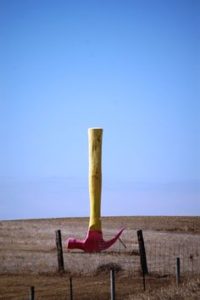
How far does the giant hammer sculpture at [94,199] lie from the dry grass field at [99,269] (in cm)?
37

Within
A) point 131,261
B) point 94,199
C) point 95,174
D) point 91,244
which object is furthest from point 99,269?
point 95,174

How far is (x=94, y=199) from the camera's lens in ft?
71.7

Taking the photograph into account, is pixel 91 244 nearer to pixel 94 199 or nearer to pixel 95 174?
pixel 94 199

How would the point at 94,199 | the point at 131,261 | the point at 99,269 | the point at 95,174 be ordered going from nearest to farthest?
the point at 99,269
the point at 131,261
the point at 95,174
the point at 94,199

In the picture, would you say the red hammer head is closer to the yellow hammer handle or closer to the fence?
the fence

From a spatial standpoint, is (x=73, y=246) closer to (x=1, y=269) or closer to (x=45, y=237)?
(x=1, y=269)

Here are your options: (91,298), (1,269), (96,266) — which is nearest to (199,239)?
(96,266)

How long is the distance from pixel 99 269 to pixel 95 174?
4861 mm

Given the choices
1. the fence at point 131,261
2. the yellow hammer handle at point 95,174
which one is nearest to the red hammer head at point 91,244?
the fence at point 131,261

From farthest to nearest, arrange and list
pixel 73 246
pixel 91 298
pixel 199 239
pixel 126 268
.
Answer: pixel 199 239
pixel 73 246
pixel 126 268
pixel 91 298

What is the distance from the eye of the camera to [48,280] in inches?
634

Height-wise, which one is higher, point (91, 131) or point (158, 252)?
point (91, 131)

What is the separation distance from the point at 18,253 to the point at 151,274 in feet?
23.8

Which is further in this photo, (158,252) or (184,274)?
(158,252)
